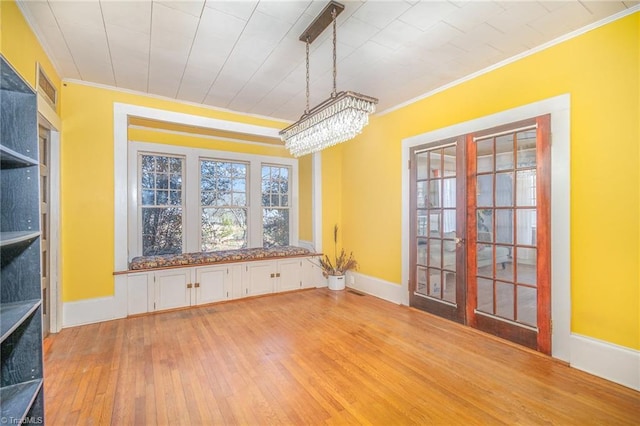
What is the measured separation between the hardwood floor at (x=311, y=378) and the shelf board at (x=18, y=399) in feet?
1.96

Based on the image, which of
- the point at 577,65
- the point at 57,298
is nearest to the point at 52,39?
the point at 57,298

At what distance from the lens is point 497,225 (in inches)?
119

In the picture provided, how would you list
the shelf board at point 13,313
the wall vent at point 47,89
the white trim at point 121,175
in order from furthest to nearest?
the white trim at point 121,175, the wall vent at point 47,89, the shelf board at point 13,313

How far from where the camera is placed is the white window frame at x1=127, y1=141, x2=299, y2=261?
444 centimetres

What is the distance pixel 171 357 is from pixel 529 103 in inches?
160

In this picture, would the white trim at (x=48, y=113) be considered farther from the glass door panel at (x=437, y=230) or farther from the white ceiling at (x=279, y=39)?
the glass door panel at (x=437, y=230)

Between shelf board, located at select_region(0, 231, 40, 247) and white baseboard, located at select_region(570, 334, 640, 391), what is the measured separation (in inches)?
148

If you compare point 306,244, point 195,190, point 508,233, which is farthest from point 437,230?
point 195,190

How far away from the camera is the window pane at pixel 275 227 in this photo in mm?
5520

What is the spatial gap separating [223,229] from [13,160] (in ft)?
12.6

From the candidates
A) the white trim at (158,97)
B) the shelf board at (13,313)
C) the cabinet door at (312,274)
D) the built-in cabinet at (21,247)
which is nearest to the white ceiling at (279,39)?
the white trim at (158,97)

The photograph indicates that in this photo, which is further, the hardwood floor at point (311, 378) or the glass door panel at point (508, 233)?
the glass door panel at point (508, 233)

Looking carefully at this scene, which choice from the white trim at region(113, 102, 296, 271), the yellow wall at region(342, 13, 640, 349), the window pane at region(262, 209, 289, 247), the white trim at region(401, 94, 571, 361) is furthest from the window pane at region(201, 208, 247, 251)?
the white trim at region(401, 94, 571, 361)

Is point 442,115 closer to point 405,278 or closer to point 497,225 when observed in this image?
point 497,225
